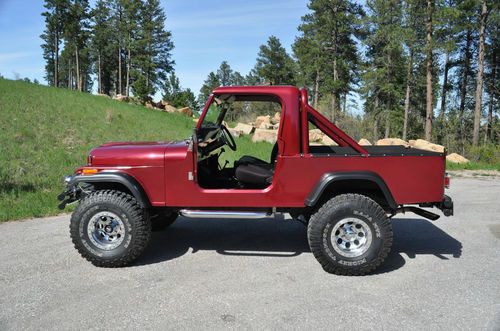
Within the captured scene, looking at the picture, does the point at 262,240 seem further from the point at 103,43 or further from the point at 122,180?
the point at 103,43

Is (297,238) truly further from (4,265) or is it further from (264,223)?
(4,265)

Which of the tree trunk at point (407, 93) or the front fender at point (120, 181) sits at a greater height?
the tree trunk at point (407, 93)

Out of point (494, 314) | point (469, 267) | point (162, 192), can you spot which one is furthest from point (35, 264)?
point (469, 267)

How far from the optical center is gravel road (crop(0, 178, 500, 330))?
321 centimetres

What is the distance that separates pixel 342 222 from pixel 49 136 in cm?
1562

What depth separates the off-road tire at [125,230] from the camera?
14.2ft

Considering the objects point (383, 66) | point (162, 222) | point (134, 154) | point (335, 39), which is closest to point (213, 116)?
point (134, 154)

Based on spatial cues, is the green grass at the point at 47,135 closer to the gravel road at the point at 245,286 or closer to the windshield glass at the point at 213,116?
the gravel road at the point at 245,286

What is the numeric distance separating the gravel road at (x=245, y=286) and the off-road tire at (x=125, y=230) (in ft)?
0.51

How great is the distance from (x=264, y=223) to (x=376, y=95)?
110 feet

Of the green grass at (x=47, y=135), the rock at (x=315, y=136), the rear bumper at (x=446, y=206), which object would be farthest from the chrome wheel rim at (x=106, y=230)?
the rock at (x=315, y=136)

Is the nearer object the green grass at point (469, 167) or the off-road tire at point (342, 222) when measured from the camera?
the off-road tire at point (342, 222)

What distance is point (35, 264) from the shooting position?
4.45 meters

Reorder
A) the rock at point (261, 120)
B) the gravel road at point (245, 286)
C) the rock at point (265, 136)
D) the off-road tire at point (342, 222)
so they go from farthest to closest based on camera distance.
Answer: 1. the rock at point (265, 136)
2. the rock at point (261, 120)
3. the off-road tire at point (342, 222)
4. the gravel road at point (245, 286)
